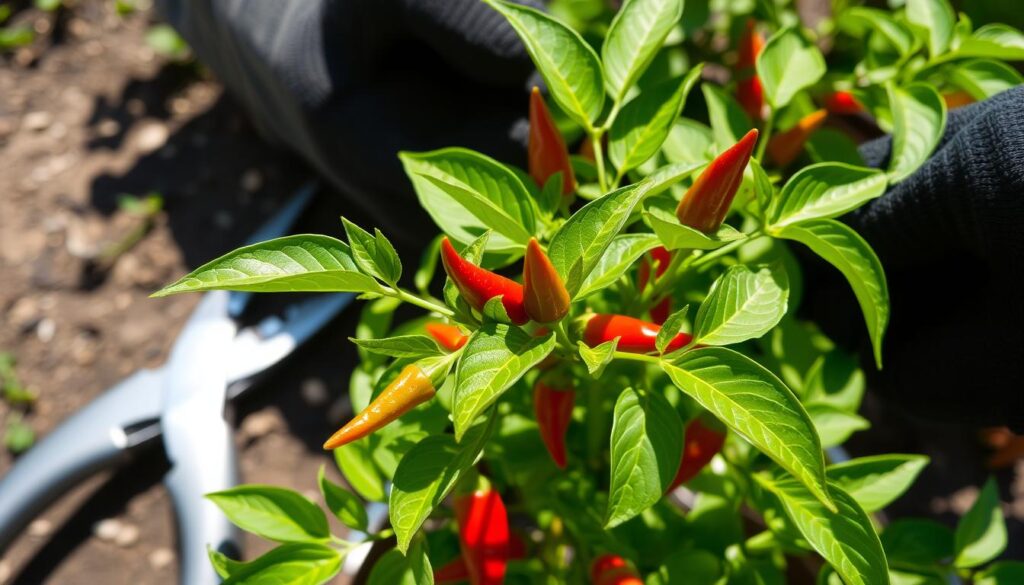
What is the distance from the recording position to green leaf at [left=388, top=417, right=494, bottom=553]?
1.39 feet

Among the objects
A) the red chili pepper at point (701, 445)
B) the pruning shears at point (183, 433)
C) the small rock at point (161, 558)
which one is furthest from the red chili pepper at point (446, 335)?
the small rock at point (161, 558)

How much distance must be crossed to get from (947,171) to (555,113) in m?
0.33

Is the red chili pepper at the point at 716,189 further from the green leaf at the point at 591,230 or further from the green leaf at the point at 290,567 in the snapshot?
the green leaf at the point at 290,567

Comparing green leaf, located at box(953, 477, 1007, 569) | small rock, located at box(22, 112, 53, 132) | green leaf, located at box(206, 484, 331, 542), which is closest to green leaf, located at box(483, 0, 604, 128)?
green leaf, located at box(206, 484, 331, 542)

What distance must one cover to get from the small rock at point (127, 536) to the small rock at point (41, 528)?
0.31ft

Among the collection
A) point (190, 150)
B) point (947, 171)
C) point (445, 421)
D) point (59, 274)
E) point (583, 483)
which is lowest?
point (59, 274)

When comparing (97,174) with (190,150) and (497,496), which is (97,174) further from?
(497,496)

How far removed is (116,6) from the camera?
1.48 meters

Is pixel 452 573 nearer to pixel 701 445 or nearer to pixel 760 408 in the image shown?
pixel 701 445

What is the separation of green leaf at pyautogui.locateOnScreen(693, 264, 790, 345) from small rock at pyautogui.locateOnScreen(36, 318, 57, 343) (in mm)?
1139

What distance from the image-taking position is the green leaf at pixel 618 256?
45 centimetres

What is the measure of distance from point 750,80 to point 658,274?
34cm

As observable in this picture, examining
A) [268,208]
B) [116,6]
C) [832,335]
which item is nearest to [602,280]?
[832,335]

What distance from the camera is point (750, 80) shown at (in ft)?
→ 2.56
